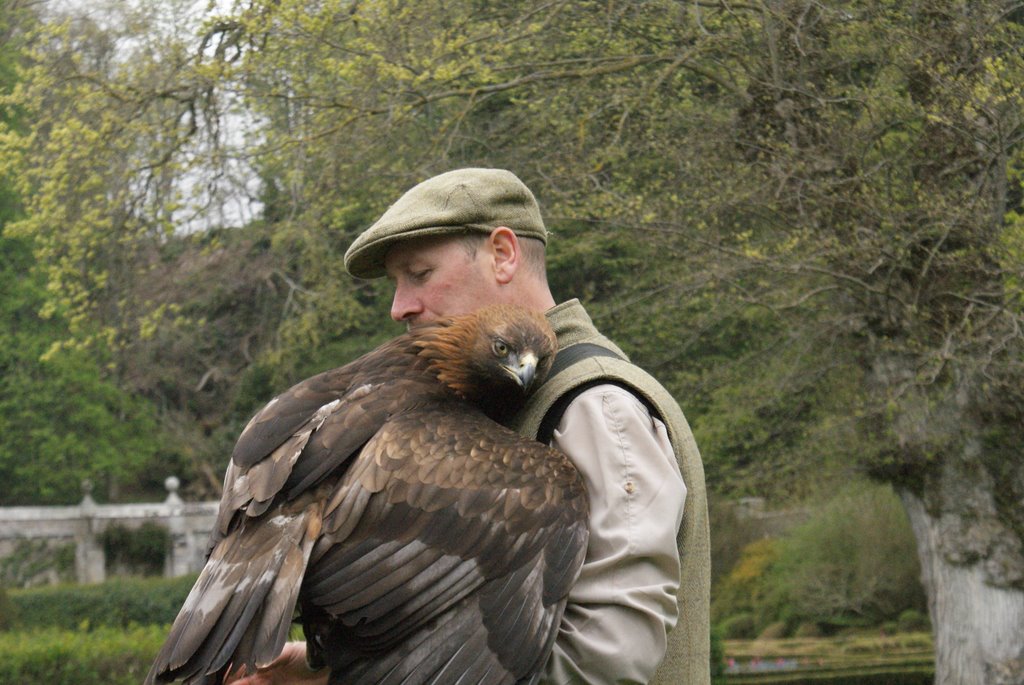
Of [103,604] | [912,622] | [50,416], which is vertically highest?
[912,622]

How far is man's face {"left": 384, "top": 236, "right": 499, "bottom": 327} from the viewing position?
2.90 meters

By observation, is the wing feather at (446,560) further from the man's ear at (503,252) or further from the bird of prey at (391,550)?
the man's ear at (503,252)

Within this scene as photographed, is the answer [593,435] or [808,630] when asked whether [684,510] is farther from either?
[808,630]

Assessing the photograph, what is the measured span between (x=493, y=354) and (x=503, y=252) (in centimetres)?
37

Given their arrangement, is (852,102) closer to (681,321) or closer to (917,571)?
(681,321)

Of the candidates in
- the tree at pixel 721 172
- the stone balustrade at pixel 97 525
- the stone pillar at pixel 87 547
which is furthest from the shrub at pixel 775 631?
the stone pillar at pixel 87 547

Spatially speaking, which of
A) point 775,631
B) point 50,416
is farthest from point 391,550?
point 50,416

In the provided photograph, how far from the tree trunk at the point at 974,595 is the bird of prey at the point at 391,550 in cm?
1087

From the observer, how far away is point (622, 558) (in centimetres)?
240

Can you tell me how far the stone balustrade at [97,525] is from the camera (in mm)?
38531

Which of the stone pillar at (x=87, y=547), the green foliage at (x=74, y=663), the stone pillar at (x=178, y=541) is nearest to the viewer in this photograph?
the green foliage at (x=74, y=663)

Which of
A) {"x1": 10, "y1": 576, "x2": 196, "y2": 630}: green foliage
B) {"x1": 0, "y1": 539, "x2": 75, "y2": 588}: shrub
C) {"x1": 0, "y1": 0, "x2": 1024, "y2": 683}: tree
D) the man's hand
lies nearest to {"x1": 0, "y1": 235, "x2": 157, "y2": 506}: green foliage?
{"x1": 0, "y1": 539, "x2": 75, "y2": 588}: shrub

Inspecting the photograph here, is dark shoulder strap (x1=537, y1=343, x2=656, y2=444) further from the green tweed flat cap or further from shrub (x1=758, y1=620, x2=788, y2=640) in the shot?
shrub (x1=758, y1=620, x2=788, y2=640)

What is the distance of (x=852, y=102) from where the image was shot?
414 inches
